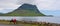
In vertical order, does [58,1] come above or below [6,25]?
above

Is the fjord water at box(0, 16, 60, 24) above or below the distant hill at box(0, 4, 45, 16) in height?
below

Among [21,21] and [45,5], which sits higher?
[45,5]

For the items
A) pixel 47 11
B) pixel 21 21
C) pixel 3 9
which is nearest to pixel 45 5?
pixel 47 11

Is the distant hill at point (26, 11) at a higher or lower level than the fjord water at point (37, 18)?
higher

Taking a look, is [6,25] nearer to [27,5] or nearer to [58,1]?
[27,5]

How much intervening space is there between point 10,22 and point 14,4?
0.14 m

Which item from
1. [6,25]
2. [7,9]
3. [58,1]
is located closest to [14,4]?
[7,9]

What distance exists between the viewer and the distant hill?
0.85m

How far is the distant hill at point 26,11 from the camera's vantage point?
33.4 inches

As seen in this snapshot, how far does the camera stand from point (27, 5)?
0.87 m

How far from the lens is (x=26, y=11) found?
855 millimetres

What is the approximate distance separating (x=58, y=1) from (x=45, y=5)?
0.10 metres

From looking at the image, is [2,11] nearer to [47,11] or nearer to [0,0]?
[0,0]

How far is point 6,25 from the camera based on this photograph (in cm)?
82
